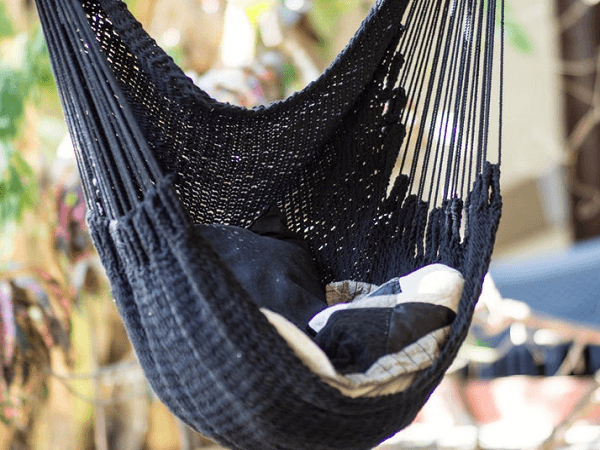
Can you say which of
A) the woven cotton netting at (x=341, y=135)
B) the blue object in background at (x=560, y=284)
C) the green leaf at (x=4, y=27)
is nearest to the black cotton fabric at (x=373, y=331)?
the woven cotton netting at (x=341, y=135)

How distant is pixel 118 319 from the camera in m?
1.75

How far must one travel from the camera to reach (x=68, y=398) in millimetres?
1713

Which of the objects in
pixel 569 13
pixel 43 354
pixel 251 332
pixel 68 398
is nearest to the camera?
pixel 251 332

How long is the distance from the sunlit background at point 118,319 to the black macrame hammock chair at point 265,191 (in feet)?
1.20

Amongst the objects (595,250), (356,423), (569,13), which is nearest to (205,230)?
(356,423)

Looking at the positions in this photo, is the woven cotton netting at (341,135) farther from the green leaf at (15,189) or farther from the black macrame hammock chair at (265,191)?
the green leaf at (15,189)

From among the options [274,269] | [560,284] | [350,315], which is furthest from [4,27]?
[560,284]

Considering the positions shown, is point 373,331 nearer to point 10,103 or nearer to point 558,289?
point 10,103

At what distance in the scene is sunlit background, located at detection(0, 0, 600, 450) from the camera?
133 centimetres

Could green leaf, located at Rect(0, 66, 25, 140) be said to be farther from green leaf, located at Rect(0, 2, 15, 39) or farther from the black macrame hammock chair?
the black macrame hammock chair

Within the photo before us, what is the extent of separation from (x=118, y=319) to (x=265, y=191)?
88cm

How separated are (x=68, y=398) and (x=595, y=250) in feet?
5.15

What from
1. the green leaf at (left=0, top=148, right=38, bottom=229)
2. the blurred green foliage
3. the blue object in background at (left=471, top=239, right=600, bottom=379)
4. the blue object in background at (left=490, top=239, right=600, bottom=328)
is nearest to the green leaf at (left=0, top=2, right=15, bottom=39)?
the blurred green foliage

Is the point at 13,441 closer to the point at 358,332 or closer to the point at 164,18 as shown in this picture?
the point at 164,18
